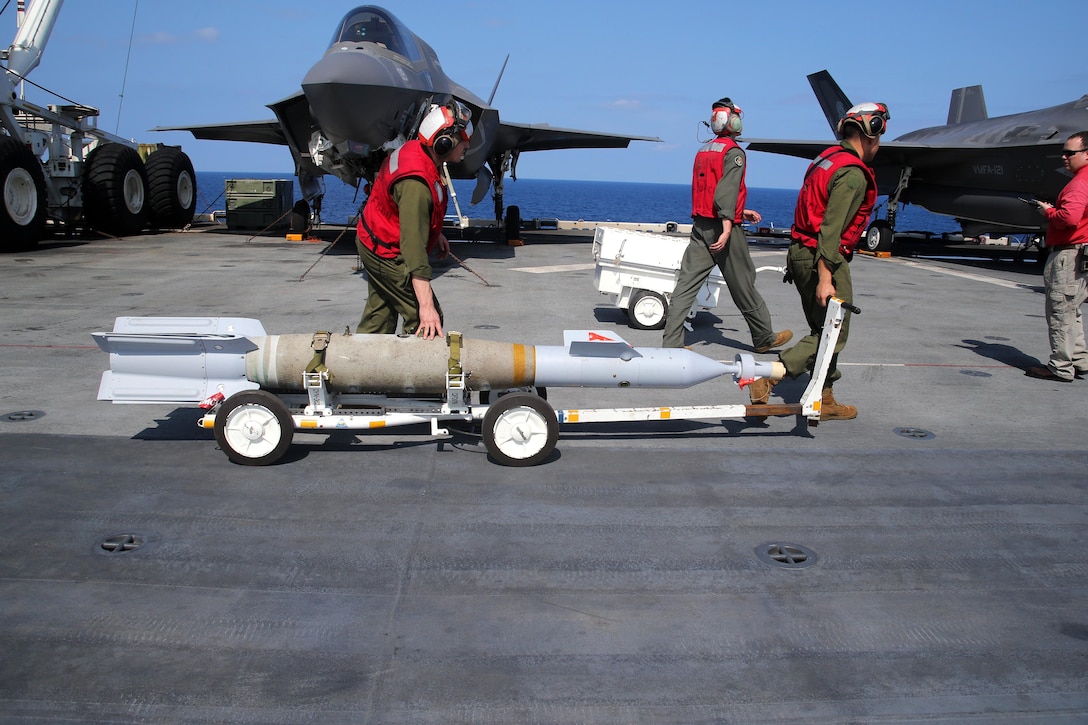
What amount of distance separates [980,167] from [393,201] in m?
18.6

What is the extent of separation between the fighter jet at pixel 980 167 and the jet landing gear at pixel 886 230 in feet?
0.08

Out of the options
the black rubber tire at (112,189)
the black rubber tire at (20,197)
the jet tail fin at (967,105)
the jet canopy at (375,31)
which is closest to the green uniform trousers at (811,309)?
the jet canopy at (375,31)

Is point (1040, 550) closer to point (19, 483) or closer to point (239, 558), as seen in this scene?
point (239, 558)

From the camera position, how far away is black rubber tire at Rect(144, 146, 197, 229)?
66.7 feet

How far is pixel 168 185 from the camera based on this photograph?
808 inches

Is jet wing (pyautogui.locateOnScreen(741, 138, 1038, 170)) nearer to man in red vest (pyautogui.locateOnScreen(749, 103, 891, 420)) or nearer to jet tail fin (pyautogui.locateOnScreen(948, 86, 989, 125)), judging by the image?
jet tail fin (pyautogui.locateOnScreen(948, 86, 989, 125))

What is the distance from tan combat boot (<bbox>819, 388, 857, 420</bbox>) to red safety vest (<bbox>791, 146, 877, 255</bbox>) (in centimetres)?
112

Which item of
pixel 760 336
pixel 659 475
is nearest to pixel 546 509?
pixel 659 475

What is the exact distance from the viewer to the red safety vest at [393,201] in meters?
4.80

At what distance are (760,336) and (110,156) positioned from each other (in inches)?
662

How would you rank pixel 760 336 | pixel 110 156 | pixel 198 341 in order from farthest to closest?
pixel 110 156, pixel 760 336, pixel 198 341

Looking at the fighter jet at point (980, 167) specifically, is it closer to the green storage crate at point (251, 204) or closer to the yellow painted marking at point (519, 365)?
the green storage crate at point (251, 204)

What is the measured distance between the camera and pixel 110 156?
59.3 ft

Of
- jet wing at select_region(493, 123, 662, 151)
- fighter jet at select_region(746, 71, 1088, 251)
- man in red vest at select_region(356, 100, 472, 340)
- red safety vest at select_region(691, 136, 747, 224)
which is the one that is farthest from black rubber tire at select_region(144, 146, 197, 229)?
man in red vest at select_region(356, 100, 472, 340)
